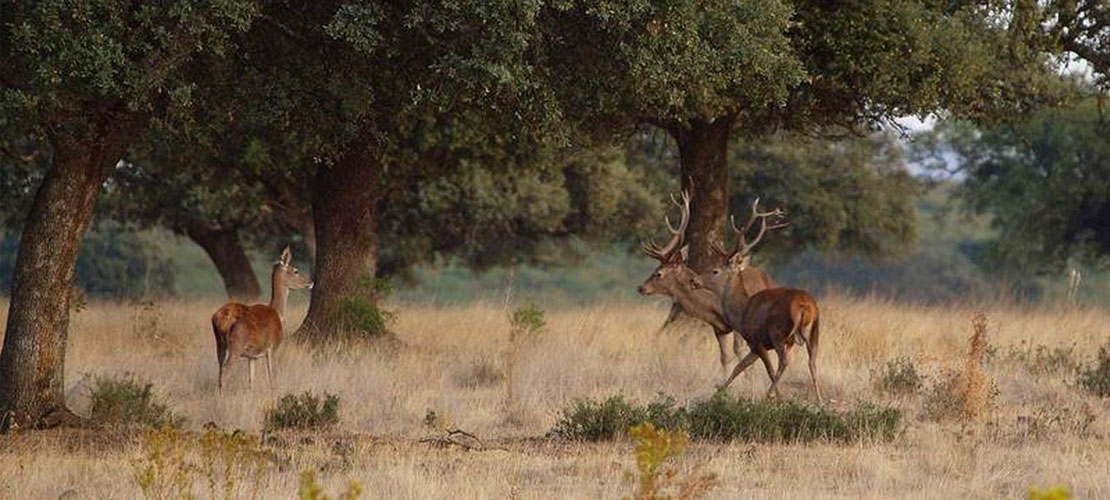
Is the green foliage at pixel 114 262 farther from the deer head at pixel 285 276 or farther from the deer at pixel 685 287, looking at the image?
the deer at pixel 685 287

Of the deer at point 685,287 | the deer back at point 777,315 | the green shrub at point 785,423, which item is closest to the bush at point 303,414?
the green shrub at point 785,423

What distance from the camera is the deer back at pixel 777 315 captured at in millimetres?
15500

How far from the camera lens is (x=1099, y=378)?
53.8ft

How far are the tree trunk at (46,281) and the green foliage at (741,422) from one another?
370 cm

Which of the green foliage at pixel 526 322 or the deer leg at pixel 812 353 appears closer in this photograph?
the deer leg at pixel 812 353

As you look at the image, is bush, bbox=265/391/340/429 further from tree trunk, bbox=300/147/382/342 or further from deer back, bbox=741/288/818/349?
tree trunk, bbox=300/147/382/342

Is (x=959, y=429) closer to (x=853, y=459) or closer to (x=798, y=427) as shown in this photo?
(x=798, y=427)

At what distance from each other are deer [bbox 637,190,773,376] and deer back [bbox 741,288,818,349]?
113cm

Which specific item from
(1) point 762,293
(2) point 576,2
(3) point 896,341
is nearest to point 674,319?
(3) point 896,341

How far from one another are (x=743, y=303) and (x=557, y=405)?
7.34ft

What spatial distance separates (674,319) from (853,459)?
995 cm

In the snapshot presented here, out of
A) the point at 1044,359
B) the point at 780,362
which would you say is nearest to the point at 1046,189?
the point at 1044,359

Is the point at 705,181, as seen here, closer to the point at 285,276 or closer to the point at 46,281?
the point at 285,276

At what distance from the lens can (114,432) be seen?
13148 mm
